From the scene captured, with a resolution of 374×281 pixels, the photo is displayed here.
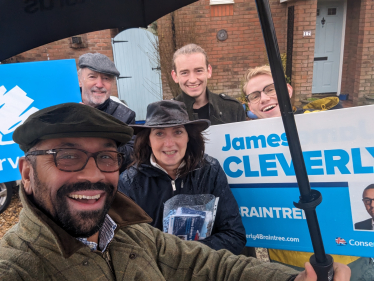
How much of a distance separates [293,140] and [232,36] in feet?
24.6

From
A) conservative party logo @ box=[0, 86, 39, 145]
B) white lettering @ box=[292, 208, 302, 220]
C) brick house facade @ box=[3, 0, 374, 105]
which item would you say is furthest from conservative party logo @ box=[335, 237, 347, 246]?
brick house facade @ box=[3, 0, 374, 105]

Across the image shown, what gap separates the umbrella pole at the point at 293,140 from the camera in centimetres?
112

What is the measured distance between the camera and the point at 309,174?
213cm

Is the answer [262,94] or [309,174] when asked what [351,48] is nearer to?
[262,94]

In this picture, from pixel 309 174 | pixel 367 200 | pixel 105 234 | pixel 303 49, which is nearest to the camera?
pixel 105 234

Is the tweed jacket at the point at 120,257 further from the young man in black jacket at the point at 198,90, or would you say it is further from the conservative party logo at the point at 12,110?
the conservative party logo at the point at 12,110

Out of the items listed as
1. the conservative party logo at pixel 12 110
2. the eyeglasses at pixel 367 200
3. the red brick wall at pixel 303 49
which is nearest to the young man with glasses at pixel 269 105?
the eyeglasses at pixel 367 200

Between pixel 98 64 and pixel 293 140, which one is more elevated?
pixel 98 64

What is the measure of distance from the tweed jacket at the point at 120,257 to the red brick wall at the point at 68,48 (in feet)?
23.1

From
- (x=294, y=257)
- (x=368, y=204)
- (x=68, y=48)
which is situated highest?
(x=68, y=48)

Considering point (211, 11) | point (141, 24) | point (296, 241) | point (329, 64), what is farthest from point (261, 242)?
point (329, 64)

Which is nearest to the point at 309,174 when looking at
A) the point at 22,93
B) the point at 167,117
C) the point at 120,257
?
the point at 167,117

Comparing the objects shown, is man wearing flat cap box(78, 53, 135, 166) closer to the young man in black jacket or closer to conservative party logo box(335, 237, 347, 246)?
the young man in black jacket

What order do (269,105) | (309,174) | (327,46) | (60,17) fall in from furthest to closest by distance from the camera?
(327,46) → (269,105) → (309,174) → (60,17)
